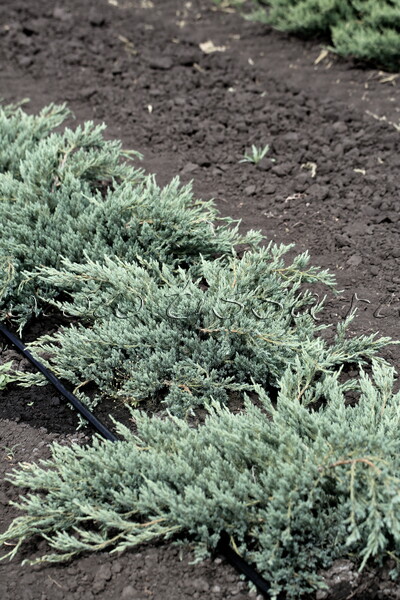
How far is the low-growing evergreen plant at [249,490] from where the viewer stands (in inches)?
111

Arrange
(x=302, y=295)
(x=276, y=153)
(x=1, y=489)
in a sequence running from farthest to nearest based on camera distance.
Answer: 1. (x=276, y=153)
2. (x=302, y=295)
3. (x=1, y=489)

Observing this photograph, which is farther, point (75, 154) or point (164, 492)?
point (75, 154)

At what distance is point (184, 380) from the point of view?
11.7 feet

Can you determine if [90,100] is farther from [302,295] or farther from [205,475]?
[205,475]

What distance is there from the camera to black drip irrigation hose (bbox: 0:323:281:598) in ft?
9.34

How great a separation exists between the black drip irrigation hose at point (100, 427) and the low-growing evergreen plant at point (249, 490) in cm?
4

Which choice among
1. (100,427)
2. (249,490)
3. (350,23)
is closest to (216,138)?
(350,23)

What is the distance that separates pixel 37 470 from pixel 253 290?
142 cm

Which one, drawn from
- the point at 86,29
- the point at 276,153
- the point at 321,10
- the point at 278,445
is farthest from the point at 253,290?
the point at 86,29

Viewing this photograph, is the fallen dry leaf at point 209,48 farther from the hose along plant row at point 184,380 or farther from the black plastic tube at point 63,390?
the black plastic tube at point 63,390

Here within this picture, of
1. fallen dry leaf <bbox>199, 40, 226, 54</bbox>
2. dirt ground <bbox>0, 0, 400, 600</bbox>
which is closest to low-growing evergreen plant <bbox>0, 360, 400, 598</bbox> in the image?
dirt ground <bbox>0, 0, 400, 600</bbox>

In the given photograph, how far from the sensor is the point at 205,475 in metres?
2.98

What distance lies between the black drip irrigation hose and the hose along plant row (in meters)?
0.05

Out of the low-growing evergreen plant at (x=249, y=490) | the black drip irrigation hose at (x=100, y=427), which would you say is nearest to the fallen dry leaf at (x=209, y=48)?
the black drip irrigation hose at (x=100, y=427)
